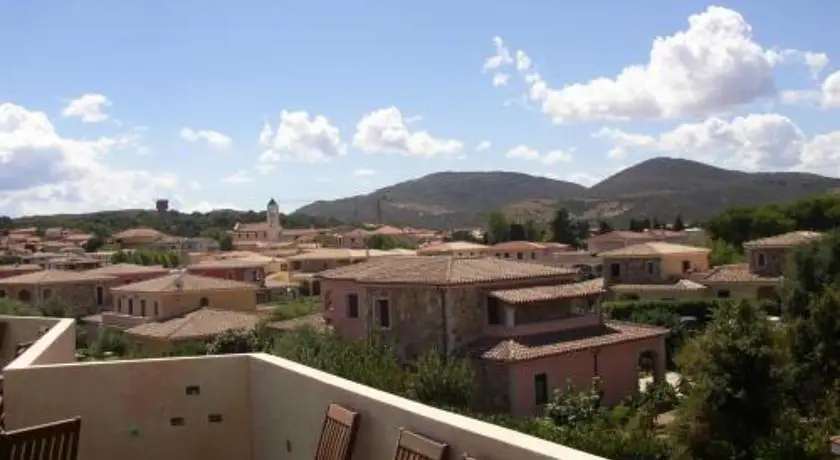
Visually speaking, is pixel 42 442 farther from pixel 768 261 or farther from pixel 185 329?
pixel 768 261

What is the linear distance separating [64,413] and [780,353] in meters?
20.0

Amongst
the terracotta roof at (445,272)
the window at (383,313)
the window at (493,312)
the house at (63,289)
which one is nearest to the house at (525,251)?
the house at (63,289)

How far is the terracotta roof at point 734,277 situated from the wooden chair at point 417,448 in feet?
Answer: 163

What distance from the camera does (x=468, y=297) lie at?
32.3 metres

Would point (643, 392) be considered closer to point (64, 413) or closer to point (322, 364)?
point (322, 364)

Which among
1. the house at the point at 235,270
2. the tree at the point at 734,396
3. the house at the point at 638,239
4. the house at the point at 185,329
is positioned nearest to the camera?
the tree at the point at 734,396

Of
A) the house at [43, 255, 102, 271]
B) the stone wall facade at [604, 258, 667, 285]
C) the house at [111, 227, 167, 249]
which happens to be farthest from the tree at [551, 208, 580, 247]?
the house at [43, 255, 102, 271]

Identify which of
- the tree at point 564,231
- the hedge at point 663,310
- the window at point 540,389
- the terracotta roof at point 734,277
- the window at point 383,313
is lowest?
the window at point 540,389

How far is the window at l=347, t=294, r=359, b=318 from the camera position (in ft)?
120

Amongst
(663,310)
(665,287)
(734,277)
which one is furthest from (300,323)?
(734,277)

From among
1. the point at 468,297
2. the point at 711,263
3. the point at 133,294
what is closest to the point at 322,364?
the point at 468,297

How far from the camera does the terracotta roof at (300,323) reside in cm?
3844

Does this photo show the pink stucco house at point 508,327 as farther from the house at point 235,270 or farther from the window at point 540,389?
the house at point 235,270

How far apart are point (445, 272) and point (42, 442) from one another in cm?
2706
